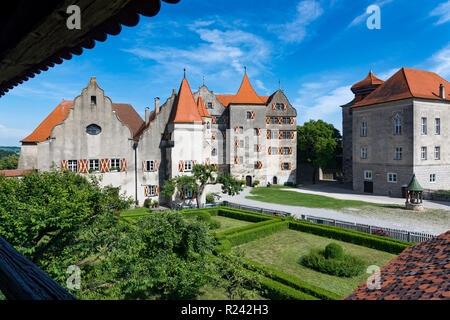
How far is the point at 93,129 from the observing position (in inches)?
1196

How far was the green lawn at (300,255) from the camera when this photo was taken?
46.5 ft

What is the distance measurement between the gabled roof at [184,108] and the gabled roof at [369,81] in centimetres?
3134

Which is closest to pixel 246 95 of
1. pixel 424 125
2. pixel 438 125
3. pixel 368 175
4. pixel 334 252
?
pixel 368 175

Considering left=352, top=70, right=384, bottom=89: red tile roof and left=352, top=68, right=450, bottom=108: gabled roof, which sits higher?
left=352, top=70, right=384, bottom=89: red tile roof

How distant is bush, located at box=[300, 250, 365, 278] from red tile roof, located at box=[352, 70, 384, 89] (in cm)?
3988

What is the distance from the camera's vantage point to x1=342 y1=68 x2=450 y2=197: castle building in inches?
1421

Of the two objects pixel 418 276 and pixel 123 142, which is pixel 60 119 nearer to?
pixel 123 142

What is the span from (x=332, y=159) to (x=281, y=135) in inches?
442

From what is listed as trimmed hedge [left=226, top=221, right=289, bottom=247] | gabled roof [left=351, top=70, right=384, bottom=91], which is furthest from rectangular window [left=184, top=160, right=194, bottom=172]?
gabled roof [left=351, top=70, right=384, bottom=91]

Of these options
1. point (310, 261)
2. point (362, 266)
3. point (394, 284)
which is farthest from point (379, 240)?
point (394, 284)

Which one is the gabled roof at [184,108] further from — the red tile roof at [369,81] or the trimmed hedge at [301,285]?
the red tile roof at [369,81]

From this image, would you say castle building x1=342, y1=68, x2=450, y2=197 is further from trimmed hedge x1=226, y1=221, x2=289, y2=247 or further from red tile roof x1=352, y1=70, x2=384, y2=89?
trimmed hedge x1=226, y1=221, x2=289, y2=247

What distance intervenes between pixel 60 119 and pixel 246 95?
99.0 feet

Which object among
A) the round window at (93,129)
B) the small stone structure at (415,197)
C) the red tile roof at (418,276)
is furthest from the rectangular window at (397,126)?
the round window at (93,129)
